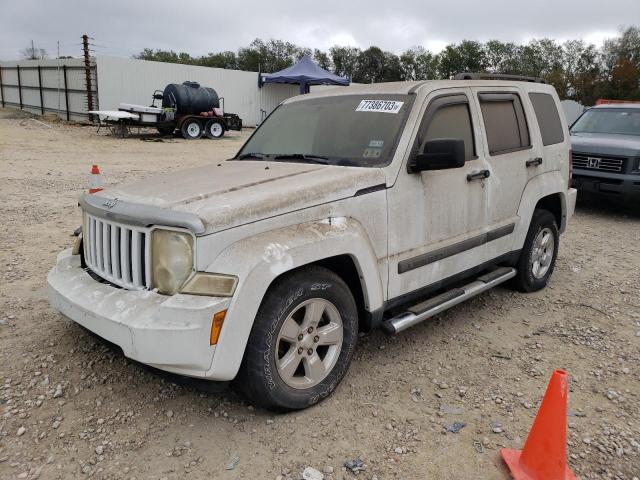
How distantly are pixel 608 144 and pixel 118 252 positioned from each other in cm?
825

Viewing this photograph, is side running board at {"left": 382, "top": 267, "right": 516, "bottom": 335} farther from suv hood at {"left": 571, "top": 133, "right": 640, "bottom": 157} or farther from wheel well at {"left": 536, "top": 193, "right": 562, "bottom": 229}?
suv hood at {"left": 571, "top": 133, "right": 640, "bottom": 157}

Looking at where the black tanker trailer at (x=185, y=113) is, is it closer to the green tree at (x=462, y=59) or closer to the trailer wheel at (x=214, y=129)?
the trailer wheel at (x=214, y=129)

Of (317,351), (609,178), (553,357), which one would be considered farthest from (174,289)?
(609,178)

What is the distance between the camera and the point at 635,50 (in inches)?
2112

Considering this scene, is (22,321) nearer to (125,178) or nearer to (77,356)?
(77,356)

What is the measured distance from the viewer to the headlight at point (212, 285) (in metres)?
2.47

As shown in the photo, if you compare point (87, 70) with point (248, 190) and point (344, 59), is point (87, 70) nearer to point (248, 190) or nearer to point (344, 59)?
point (248, 190)

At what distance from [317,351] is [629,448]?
68.6 inches

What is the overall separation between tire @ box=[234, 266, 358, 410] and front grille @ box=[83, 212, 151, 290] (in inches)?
26.2

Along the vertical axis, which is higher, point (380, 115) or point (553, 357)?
point (380, 115)

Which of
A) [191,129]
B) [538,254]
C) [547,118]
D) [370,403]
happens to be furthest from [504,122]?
[191,129]

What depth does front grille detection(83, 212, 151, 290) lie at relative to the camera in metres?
2.71

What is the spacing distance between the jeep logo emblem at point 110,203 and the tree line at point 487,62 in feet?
156

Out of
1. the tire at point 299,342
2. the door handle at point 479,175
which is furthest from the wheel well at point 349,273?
the door handle at point 479,175
